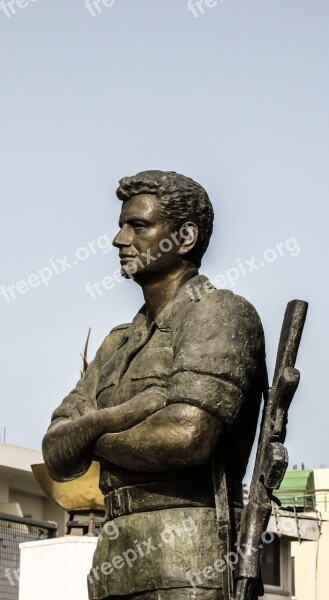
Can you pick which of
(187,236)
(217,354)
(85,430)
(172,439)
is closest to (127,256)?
(187,236)

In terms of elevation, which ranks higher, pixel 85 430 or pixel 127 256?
pixel 127 256

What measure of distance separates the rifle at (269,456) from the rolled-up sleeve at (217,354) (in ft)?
0.50

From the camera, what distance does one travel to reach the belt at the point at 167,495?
6684 millimetres

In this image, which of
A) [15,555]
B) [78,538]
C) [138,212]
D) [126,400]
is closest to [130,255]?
[138,212]

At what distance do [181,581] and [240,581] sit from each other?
0.89ft

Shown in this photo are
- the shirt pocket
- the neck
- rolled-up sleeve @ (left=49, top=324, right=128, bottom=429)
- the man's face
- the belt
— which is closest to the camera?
the belt

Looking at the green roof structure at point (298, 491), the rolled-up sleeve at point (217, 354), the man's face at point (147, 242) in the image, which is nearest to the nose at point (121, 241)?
the man's face at point (147, 242)

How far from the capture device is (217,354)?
21.8 ft

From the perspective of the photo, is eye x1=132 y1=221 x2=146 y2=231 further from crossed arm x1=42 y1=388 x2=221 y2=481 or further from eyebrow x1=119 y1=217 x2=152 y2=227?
crossed arm x1=42 y1=388 x2=221 y2=481

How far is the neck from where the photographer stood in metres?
7.20

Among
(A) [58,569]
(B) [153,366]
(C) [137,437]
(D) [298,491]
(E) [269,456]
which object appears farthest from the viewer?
(D) [298,491]

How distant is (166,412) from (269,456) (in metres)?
0.56

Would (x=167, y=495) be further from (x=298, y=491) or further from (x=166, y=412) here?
(x=298, y=491)

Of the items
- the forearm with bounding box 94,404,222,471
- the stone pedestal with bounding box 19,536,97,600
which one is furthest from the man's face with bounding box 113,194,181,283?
the stone pedestal with bounding box 19,536,97,600
